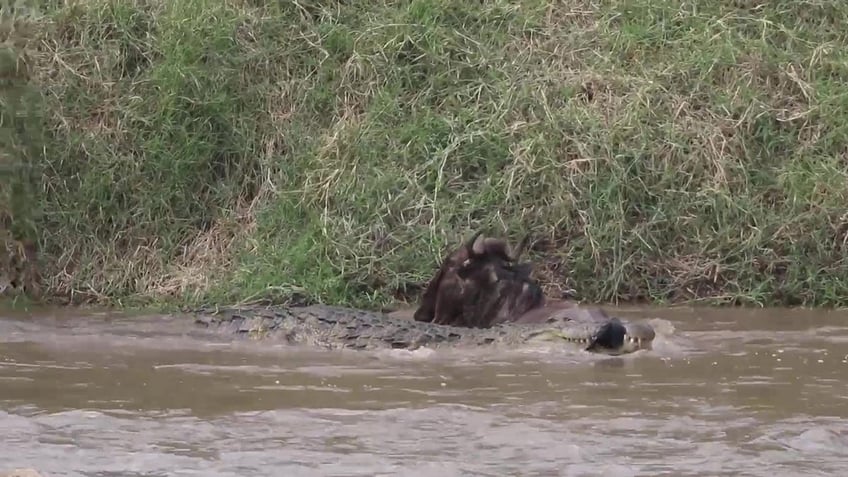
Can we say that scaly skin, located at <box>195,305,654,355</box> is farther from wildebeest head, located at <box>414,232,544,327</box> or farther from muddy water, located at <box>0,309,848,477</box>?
wildebeest head, located at <box>414,232,544,327</box>

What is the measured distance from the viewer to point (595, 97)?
992cm

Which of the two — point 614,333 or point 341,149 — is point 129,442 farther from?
point 341,149

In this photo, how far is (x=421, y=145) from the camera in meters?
9.66

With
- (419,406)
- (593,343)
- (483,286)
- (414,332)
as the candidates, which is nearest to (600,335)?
(593,343)

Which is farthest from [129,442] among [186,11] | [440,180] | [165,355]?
[186,11]

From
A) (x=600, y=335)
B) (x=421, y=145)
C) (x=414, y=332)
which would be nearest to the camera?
(x=600, y=335)

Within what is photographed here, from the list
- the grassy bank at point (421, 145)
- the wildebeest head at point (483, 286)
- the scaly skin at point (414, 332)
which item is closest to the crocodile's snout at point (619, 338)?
the scaly skin at point (414, 332)

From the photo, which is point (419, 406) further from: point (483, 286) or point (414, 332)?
point (483, 286)

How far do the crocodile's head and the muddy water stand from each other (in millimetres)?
87

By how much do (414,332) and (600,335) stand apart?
3.05ft

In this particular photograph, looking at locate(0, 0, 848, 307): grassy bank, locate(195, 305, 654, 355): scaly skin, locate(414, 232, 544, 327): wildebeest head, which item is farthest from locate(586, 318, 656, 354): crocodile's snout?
locate(0, 0, 848, 307): grassy bank

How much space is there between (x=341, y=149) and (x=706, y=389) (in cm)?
450

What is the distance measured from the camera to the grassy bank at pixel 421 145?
29.4 ft

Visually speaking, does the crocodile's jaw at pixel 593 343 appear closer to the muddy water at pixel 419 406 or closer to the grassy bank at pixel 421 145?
the muddy water at pixel 419 406
